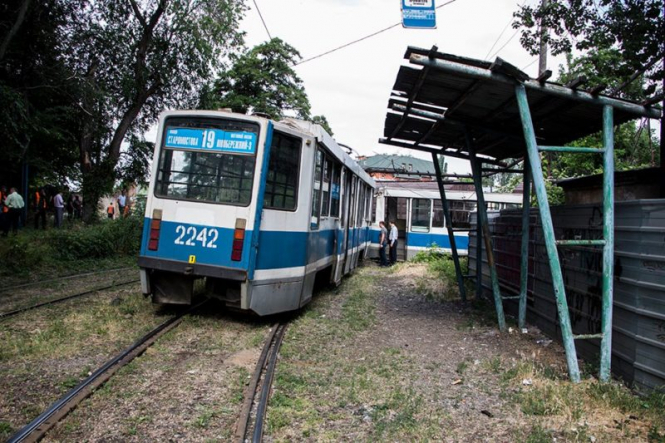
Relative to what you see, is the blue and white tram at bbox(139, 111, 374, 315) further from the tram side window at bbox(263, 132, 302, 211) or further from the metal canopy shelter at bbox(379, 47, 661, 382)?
the metal canopy shelter at bbox(379, 47, 661, 382)

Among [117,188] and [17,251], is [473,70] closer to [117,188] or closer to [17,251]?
[17,251]

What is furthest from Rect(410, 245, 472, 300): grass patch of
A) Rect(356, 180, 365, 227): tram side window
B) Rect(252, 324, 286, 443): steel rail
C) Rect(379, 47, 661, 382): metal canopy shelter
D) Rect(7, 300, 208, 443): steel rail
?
Rect(7, 300, 208, 443): steel rail

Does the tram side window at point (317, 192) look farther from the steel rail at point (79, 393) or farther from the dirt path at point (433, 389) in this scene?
the steel rail at point (79, 393)

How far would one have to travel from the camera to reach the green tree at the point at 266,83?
34281 mm

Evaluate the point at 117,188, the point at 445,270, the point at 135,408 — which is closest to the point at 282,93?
the point at 117,188

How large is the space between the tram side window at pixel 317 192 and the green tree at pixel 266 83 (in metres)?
26.4

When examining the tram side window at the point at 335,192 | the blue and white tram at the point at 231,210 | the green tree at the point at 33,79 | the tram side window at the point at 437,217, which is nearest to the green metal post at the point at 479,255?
the tram side window at the point at 335,192

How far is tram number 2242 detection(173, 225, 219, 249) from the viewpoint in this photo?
6832 millimetres

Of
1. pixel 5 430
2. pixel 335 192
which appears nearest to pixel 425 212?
pixel 335 192

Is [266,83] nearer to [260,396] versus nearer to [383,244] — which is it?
[383,244]

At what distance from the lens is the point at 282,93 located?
3522cm

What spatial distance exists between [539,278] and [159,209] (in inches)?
220

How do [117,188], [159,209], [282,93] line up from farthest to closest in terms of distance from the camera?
[282,93], [117,188], [159,209]

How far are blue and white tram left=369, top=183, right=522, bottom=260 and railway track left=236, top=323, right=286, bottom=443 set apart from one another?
1323 centimetres
